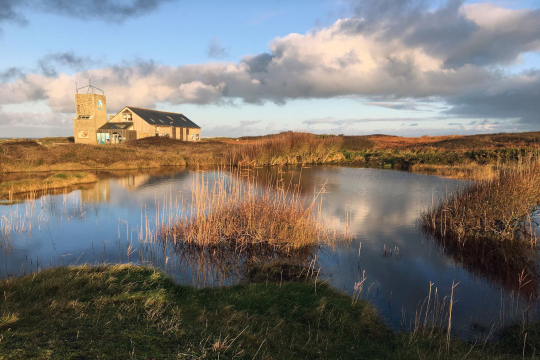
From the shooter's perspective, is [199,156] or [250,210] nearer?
[250,210]

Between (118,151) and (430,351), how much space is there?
109ft

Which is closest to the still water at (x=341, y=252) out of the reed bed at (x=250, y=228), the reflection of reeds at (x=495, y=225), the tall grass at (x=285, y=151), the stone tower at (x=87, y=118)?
the reflection of reeds at (x=495, y=225)

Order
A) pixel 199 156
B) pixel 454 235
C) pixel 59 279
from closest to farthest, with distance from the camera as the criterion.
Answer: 1. pixel 59 279
2. pixel 454 235
3. pixel 199 156

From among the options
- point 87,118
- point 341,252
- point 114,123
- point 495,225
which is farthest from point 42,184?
point 87,118

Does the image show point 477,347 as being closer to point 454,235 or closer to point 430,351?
point 430,351

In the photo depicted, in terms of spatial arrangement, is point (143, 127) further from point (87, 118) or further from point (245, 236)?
point (245, 236)

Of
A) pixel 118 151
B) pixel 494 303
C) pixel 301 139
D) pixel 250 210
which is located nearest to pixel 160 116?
pixel 118 151

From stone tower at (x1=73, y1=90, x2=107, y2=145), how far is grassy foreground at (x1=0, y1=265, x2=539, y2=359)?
51749mm

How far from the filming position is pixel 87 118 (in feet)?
172

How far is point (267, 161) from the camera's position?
28.8 m

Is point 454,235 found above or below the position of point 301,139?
below

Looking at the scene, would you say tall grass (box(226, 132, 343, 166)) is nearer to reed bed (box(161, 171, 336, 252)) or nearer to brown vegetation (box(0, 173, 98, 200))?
brown vegetation (box(0, 173, 98, 200))

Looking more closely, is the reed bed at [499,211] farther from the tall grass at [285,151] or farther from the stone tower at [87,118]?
the stone tower at [87,118]

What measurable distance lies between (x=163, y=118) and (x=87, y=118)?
36.2ft
